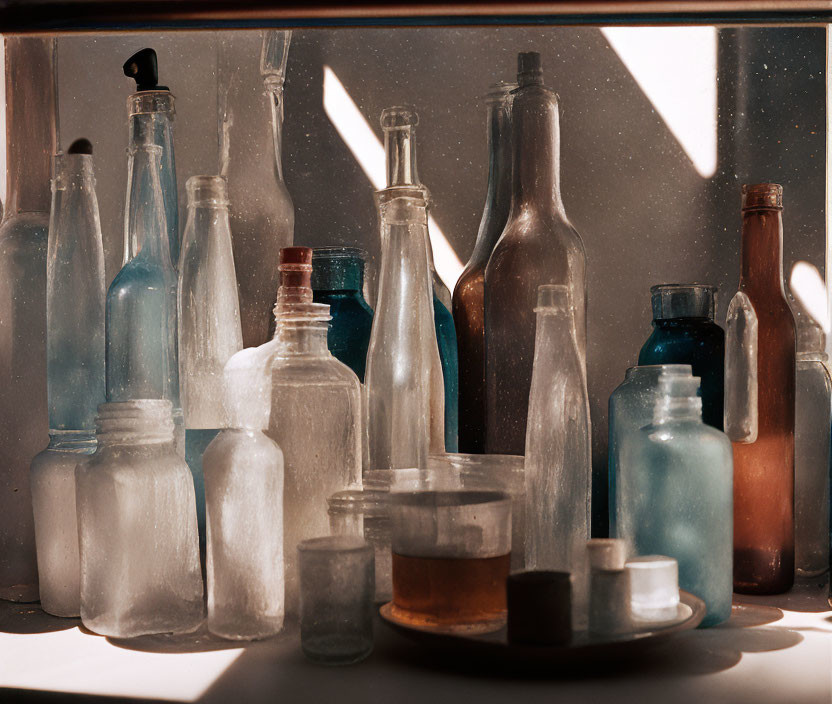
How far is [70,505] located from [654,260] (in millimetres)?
620

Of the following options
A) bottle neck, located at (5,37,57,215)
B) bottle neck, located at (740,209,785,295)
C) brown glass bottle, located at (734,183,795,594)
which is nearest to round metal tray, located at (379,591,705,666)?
brown glass bottle, located at (734,183,795,594)

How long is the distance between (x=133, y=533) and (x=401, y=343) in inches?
9.3

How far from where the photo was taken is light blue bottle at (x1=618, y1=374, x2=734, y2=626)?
57 cm

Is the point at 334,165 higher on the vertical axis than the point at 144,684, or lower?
higher

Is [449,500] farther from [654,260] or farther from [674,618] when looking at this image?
[654,260]

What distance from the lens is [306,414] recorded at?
0.60 metres

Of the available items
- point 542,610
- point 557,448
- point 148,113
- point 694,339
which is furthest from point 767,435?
point 148,113

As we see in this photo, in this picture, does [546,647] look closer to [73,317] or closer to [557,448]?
[557,448]

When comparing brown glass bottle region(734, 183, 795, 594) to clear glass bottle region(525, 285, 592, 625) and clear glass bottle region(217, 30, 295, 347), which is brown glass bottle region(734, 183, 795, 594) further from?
clear glass bottle region(217, 30, 295, 347)

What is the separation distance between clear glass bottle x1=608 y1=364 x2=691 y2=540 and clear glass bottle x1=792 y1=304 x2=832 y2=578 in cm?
23

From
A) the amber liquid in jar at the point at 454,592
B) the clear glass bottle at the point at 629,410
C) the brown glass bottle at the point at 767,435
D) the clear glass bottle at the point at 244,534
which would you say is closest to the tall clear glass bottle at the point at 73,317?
the clear glass bottle at the point at 244,534

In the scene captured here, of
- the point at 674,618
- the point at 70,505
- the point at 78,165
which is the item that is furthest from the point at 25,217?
the point at 674,618

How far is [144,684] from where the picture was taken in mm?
463

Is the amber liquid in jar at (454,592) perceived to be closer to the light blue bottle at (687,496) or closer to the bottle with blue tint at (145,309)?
the light blue bottle at (687,496)
